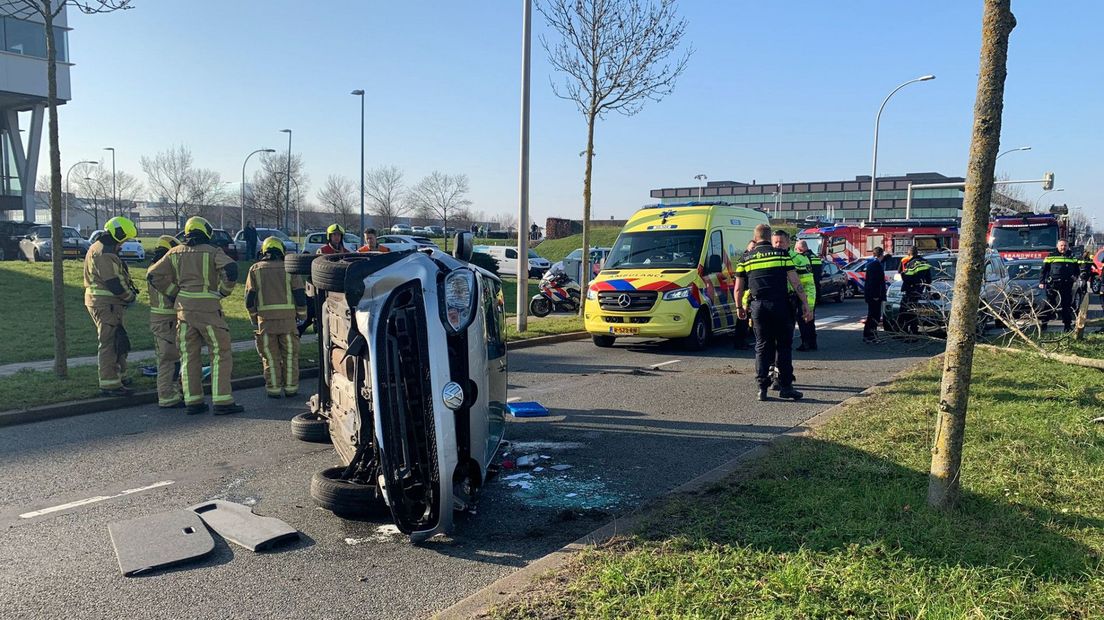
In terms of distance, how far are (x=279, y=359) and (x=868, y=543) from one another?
6.80m

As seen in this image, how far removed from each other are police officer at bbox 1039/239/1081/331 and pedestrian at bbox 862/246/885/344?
4.09 meters

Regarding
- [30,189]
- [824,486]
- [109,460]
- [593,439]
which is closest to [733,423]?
[593,439]

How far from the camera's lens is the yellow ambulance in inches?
490

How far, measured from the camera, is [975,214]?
159 inches

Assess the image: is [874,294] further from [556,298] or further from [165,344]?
[165,344]


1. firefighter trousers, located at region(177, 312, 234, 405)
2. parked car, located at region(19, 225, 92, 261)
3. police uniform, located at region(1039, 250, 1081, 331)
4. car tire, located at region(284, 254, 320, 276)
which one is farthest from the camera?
parked car, located at region(19, 225, 92, 261)

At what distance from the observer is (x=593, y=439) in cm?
691

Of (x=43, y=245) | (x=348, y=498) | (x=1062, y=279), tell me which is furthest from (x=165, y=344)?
(x=43, y=245)

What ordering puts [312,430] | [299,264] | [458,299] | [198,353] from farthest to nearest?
1. [198,353]
2. [312,430]
3. [299,264]
4. [458,299]

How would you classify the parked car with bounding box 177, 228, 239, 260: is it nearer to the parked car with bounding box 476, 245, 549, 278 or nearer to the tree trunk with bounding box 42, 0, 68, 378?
the tree trunk with bounding box 42, 0, 68, 378

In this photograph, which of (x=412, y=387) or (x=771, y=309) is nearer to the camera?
(x=412, y=387)

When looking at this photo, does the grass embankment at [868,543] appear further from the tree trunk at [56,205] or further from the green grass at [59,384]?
the tree trunk at [56,205]

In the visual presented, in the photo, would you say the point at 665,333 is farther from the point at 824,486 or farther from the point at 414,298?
the point at 414,298

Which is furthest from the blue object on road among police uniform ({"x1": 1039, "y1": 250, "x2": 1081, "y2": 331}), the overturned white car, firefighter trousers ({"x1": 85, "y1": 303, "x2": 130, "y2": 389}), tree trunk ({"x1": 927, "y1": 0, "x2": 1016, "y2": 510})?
police uniform ({"x1": 1039, "y1": 250, "x2": 1081, "y2": 331})
